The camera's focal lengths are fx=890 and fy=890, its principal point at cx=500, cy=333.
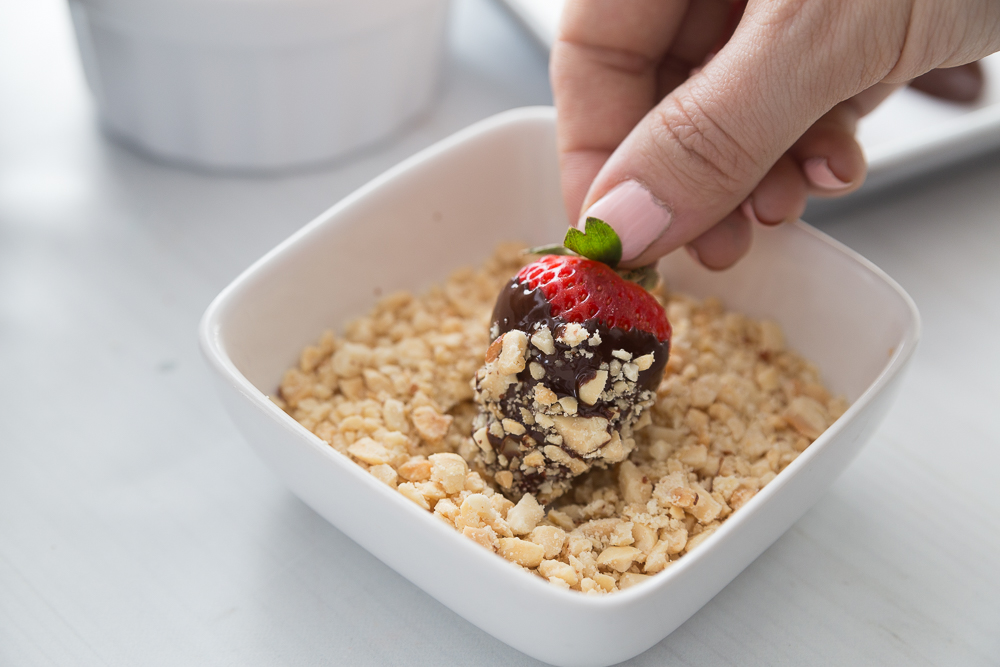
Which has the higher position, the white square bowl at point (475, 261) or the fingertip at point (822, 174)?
the fingertip at point (822, 174)

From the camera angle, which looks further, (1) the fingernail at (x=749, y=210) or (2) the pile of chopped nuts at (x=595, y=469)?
(1) the fingernail at (x=749, y=210)

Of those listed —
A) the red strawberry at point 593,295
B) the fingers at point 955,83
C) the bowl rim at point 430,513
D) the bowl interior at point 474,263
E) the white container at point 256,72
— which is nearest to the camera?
the bowl rim at point 430,513

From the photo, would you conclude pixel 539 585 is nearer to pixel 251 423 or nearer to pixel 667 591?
pixel 667 591

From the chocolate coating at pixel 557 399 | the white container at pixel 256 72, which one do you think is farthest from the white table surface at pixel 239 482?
the chocolate coating at pixel 557 399

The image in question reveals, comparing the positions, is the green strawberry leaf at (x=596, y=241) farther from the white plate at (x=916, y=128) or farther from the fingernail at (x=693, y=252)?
the white plate at (x=916, y=128)

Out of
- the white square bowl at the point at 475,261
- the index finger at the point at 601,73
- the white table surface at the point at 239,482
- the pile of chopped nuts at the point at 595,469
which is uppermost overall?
the index finger at the point at 601,73

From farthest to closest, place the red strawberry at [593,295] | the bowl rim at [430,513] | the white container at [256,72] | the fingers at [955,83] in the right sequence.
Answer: the fingers at [955,83] → the white container at [256,72] → the red strawberry at [593,295] → the bowl rim at [430,513]

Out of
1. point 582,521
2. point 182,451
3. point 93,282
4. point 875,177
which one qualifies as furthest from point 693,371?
point 93,282

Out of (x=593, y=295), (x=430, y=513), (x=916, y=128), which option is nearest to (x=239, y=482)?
(x=430, y=513)
